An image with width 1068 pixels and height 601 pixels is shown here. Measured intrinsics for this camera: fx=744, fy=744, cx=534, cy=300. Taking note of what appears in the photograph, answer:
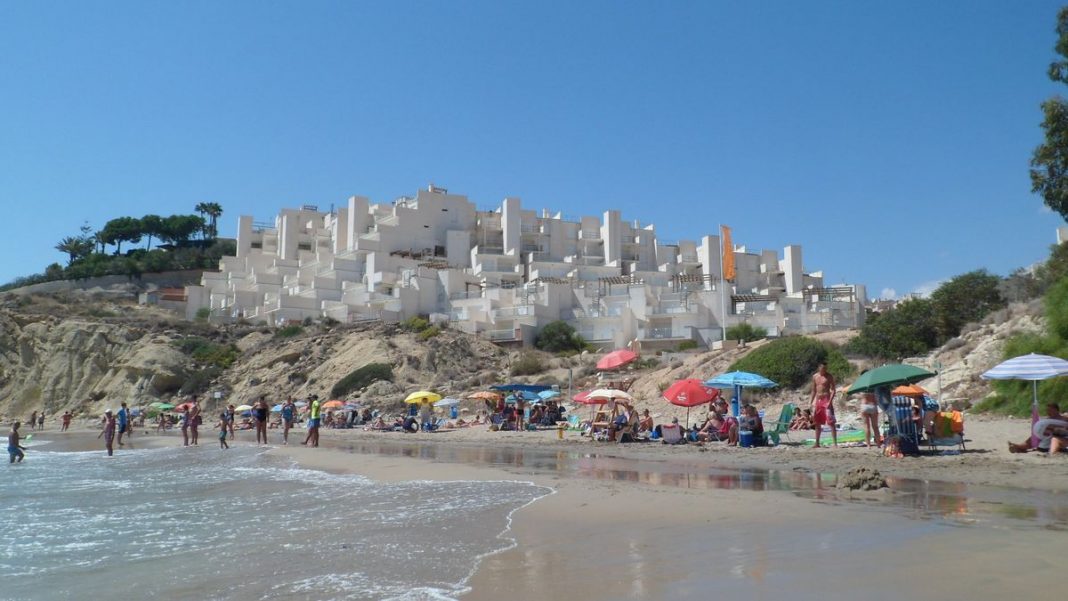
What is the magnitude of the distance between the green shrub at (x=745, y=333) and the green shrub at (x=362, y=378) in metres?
21.4

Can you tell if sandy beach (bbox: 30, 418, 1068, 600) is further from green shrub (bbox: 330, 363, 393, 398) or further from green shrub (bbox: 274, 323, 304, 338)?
green shrub (bbox: 274, 323, 304, 338)

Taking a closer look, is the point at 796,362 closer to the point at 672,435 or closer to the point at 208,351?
the point at 672,435

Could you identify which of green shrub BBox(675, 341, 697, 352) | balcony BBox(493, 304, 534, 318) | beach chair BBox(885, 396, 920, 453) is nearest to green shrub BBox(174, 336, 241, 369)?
balcony BBox(493, 304, 534, 318)

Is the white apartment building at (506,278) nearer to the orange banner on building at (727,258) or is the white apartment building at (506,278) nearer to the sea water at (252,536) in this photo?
the orange banner on building at (727,258)

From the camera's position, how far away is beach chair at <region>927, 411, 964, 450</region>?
1230 cm

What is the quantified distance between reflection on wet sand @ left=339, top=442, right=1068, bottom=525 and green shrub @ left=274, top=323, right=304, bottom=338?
3696 cm

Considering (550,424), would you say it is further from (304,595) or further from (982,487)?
(304,595)

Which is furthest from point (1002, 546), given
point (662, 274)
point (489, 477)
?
point (662, 274)

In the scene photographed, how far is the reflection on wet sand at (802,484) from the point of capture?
6.84m

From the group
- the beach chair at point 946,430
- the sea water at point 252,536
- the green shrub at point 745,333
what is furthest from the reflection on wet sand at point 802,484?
the green shrub at point 745,333

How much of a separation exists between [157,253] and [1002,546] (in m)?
85.2

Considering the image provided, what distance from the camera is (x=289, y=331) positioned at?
51812 millimetres

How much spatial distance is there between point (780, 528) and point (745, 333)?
140 ft

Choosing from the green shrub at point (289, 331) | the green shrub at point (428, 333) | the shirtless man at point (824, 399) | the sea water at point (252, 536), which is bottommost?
the sea water at point (252, 536)
